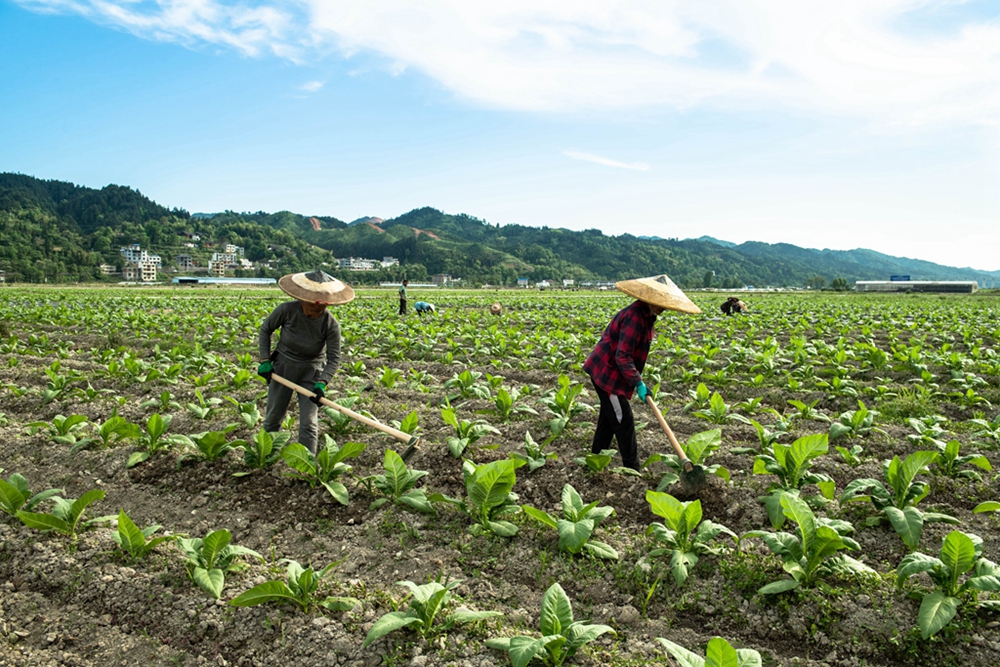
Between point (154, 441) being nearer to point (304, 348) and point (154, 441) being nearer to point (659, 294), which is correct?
point (304, 348)

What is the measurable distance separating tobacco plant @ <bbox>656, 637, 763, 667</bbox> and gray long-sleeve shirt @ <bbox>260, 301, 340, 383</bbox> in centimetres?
367

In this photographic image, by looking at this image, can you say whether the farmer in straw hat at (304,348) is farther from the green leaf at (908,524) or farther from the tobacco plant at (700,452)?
the green leaf at (908,524)

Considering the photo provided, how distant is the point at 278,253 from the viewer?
152m

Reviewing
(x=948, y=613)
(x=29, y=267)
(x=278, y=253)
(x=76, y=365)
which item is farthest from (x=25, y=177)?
(x=948, y=613)

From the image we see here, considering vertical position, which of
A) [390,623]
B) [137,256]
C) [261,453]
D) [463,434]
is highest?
[137,256]

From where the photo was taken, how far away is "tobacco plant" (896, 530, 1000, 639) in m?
2.88

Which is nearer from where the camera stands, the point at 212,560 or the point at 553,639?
the point at 553,639

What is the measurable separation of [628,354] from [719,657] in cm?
270

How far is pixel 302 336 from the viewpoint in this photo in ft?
17.1

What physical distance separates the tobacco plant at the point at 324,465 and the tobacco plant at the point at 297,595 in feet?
3.37

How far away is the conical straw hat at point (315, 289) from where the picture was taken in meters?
4.88

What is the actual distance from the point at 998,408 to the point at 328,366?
8346 mm

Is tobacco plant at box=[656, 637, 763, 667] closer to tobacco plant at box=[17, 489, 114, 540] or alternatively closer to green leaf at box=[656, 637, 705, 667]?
green leaf at box=[656, 637, 705, 667]

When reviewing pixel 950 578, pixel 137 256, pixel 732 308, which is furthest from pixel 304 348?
pixel 137 256
